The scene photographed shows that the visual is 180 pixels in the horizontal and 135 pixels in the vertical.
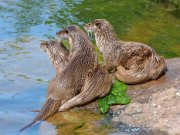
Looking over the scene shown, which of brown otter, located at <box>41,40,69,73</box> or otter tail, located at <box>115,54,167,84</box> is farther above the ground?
brown otter, located at <box>41,40,69,73</box>

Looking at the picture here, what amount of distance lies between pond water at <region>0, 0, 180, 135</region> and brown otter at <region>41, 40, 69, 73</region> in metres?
0.45

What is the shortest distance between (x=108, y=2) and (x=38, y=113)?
22.0ft

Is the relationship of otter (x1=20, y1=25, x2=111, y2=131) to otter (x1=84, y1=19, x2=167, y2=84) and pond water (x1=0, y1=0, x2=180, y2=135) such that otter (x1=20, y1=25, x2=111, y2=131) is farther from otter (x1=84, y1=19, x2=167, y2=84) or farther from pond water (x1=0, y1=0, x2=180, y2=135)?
otter (x1=84, y1=19, x2=167, y2=84)

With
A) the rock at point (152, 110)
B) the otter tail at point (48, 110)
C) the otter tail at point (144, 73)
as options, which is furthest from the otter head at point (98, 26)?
the otter tail at point (48, 110)

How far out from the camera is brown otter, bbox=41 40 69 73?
21.7 feet

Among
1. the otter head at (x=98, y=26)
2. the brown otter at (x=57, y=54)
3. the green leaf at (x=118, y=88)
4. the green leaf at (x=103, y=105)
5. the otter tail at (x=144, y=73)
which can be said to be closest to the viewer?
the green leaf at (x=103, y=105)

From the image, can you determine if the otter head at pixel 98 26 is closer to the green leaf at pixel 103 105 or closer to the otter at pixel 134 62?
the otter at pixel 134 62

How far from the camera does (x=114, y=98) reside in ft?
20.5

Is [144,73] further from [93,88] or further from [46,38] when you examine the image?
[46,38]

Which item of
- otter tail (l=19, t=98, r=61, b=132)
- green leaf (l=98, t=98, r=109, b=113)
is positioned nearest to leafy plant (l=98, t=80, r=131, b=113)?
green leaf (l=98, t=98, r=109, b=113)

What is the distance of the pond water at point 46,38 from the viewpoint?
5.97 meters

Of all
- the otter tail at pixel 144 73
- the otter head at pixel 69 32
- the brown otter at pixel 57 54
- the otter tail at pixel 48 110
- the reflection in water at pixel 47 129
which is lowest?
the reflection in water at pixel 47 129

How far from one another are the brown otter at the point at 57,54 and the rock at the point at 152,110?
0.83 m

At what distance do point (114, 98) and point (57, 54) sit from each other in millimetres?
913
